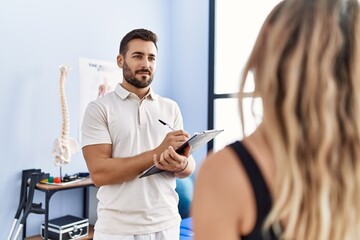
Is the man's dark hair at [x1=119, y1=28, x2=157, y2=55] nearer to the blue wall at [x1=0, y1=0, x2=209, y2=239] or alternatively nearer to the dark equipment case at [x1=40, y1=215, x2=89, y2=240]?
the blue wall at [x1=0, y1=0, x2=209, y2=239]

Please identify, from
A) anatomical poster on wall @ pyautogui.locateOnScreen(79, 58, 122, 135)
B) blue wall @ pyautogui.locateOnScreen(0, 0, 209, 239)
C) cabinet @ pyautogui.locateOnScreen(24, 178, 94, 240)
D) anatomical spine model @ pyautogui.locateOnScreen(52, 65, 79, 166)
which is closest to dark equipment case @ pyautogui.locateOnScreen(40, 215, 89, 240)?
cabinet @ pyautogui.locateOnScreen(24, 178, 94, 240)

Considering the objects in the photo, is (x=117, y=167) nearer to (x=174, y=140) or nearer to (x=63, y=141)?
(x=174, y=140)

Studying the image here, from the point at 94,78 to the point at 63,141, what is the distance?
0.69 m

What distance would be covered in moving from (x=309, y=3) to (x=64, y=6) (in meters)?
2.47

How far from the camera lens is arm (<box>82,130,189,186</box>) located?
1465 millimetres

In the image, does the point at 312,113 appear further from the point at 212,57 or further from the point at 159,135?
the point at 212,57

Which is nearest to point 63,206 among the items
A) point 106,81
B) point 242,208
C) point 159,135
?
point 106,81

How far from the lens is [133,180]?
151 centimetres

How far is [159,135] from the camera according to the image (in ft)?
5.41

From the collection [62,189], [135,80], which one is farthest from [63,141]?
[135,80]

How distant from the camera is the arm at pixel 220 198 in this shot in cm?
56

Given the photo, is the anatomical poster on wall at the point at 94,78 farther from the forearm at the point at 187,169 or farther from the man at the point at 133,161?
the forearm at the point at 187,169

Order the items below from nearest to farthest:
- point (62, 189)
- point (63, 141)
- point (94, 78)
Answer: point (62, 189) → point (63, 141) → point (94, 78)

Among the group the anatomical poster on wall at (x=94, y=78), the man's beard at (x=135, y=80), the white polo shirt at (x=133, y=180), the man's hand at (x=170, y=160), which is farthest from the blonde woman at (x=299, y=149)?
the anatomical poster on wall at (x=94, y=78)
